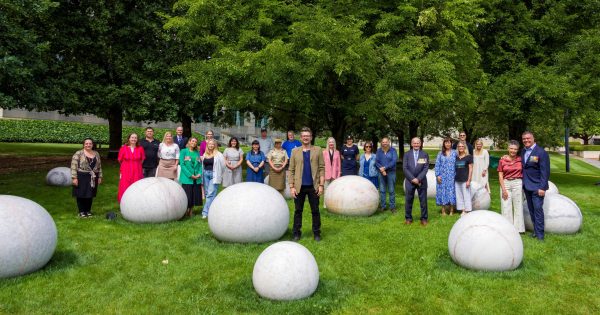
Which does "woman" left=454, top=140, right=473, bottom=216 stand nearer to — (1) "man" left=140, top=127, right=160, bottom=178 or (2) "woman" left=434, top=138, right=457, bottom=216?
(2) "woman" left=434, top=138, right=457, bottom=216

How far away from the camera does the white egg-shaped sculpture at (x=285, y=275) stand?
5.94 metres

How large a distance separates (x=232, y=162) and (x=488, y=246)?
6939 millimetres

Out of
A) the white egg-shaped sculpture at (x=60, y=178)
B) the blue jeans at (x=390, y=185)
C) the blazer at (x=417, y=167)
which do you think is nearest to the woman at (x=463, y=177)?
the blazer at (x=417, y=167)

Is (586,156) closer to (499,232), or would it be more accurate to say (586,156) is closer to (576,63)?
(576,63)

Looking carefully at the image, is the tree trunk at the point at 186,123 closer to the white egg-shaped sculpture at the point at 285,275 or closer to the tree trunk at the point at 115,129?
the tree trunk at the point at 115,129

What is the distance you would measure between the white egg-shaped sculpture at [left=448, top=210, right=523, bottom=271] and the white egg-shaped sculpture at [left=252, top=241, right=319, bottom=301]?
109 inches

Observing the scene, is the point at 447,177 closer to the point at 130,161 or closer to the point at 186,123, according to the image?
the point at 130,161

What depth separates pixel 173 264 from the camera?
24.5 ft

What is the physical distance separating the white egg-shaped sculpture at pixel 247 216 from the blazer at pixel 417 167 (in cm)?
355

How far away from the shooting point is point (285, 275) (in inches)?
234

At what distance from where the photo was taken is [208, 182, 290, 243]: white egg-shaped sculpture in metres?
8.33

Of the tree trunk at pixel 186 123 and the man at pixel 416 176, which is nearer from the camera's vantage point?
the man at pixel 416 176

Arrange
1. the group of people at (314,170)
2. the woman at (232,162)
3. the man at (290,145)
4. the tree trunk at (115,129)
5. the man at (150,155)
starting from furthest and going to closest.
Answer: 1. the tree trunk at (115,129)
2. the man at (290,145)
3. the man at (150,155)
4. the woman at (232,162)
5. the group of people at (314,170)

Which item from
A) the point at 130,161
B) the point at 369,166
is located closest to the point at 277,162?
the point at 369,166
